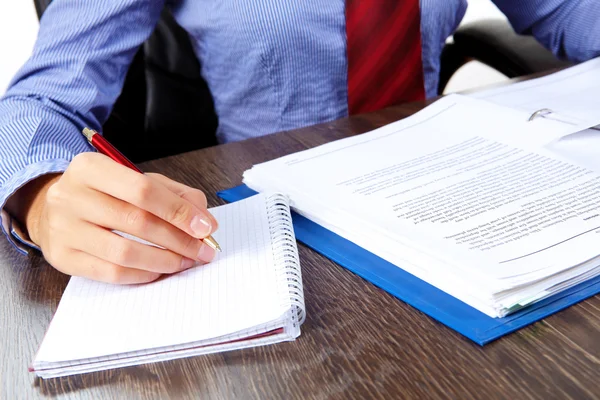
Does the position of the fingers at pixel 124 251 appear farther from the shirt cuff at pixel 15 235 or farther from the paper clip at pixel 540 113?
the paper clip at pixel 540 113

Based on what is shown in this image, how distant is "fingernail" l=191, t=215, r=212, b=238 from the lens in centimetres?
50

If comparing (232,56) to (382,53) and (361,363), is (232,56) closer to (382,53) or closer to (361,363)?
(382,53)

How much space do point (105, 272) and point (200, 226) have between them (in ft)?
0.30

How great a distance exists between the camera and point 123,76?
3.22 feet

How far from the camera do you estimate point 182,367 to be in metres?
0.43

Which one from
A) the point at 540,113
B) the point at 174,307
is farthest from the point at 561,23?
the point at 174,307

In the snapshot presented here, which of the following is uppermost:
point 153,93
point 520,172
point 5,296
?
point 520,172

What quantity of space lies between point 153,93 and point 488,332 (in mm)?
860

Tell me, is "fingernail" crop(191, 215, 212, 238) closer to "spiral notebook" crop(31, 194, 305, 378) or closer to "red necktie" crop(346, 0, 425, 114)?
"spiral notebook" crop(31, 194, 305, 378)

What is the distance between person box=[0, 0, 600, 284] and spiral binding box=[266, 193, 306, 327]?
6 centimetres

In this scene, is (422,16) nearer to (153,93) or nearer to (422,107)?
(422,107)

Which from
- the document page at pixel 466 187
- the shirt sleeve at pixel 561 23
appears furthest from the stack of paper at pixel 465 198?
the shirt sleeve at pixel 561 23

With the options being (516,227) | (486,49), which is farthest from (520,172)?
(486,49)

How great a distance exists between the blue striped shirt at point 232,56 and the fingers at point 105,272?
0.67 ft
